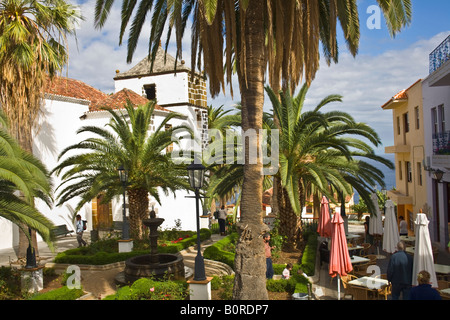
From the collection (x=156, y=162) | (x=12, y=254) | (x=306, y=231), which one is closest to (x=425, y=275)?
(x=306, y=231)

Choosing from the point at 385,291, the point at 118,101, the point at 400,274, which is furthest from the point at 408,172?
the point at 118,101

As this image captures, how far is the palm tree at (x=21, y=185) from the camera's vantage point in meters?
9.34

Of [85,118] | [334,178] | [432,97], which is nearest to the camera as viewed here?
[334,178]

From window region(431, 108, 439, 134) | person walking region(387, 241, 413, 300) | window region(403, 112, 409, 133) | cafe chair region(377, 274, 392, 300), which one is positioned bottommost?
cafe chair region(377, 274, 392, 300)

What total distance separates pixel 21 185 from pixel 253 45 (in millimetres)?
6093

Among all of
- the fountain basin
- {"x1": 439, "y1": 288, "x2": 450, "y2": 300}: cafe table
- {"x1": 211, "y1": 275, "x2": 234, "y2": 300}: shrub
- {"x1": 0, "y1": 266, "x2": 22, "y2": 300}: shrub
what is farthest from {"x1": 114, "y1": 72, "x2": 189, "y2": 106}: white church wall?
{"x1": 439, "y1": 288, "x2": 450, "y2": 300}: cafe table

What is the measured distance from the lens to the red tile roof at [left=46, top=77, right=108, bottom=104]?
2352 centimetres

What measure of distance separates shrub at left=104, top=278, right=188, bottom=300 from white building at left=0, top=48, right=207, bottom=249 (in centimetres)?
1193

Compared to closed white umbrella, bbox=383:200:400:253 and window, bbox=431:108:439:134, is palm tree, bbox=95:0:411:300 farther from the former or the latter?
window, bbox=431:108:439:134

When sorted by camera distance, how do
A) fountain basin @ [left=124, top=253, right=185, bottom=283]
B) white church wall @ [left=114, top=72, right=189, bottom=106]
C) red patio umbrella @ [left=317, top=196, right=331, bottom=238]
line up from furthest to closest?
1. white church wall @ [left=114, top=72, right=189, bottom=106]
2. red patio umbrella @ [left=317, top=196, right=331, bottom=238]
3. fountain basin @ [left=124, top=253, right=185, bottom=283]
